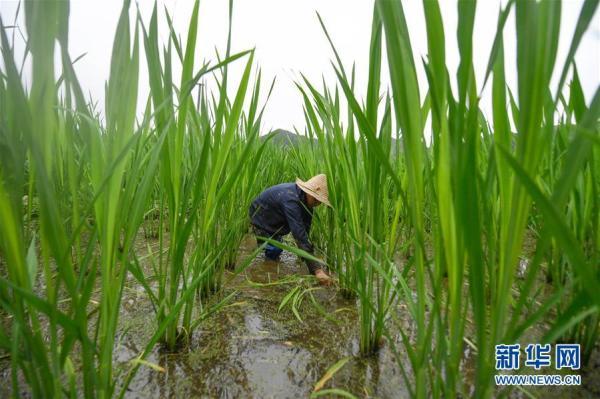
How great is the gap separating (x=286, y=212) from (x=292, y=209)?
0.12 ft

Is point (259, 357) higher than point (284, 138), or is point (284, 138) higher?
point (284, 138)

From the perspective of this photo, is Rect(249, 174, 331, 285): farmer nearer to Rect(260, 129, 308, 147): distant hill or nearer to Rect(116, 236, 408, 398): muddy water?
Rect(260, 129, 308, 147): distant hill

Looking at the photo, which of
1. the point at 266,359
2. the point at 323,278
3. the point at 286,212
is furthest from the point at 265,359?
the point at 286,212

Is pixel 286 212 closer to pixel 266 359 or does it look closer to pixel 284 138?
pixel 266 359

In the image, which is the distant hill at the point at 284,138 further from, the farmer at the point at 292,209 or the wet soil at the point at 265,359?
the wet soil at the point at 265,359

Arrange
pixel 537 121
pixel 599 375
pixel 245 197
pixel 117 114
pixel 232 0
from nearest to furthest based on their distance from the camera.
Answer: pixel 537 121 < pixel 117 114 < pixel 232 0 < pixel 599 375 < pixel 245 197

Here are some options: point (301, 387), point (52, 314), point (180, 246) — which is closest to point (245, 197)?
point (180, 246)

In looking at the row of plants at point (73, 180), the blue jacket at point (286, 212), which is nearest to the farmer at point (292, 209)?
the blue jacket at point (286, 212)

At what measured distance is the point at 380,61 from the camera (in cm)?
63

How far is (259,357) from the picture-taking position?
2.70 ft

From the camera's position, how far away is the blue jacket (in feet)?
5.58

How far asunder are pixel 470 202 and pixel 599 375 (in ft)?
2.31

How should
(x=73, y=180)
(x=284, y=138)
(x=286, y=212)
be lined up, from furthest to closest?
(x=284, y=138) → (x=286, y=212) → (x=73, y=180)

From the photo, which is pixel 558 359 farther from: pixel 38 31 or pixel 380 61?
pixel 38 31
